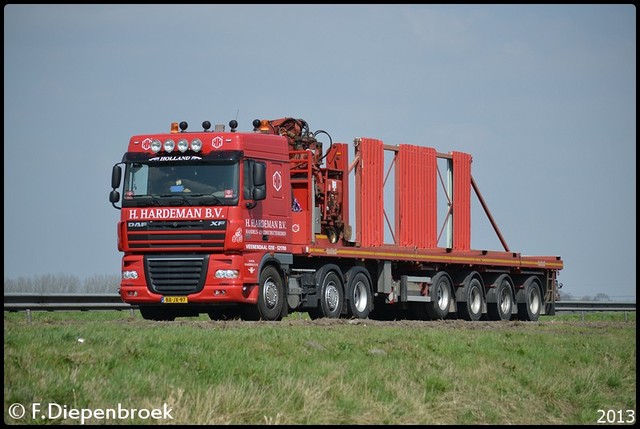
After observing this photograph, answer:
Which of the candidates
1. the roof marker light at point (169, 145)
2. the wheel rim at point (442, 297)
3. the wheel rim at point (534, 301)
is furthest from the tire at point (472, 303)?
the roof marker light at point (169, 145)

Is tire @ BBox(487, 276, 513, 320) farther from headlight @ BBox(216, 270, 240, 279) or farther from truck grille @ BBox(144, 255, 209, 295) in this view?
truck grille @ BBox(144, 255, 209, 295)

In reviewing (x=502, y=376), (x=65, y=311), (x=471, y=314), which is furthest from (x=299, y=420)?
(x=65, y=311)

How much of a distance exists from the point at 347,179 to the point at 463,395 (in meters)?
11.5

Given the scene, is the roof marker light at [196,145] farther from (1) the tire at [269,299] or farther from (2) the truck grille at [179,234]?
(1) the tire at [269,299]

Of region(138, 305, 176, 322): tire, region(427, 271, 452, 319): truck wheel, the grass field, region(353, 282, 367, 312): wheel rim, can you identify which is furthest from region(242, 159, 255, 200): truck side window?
region(427, 271, 452, 319): truck wheel

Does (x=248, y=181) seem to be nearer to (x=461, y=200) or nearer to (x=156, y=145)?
(x=156, y=145)

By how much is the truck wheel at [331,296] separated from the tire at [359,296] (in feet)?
1.23

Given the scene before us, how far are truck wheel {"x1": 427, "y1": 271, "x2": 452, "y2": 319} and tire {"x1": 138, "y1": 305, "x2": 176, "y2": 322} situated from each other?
7113 millimetres

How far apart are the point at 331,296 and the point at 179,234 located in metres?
4.14

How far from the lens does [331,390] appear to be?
15.1 meters

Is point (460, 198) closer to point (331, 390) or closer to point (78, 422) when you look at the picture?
point (331, 390)

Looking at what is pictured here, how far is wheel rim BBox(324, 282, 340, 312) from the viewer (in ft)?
85.4

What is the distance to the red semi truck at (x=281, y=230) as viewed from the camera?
23312 millimetres

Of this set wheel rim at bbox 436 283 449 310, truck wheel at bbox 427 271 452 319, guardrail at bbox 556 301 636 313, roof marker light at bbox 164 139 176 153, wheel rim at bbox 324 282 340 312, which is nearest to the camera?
roof marker light at bbox 164 139 176 153
